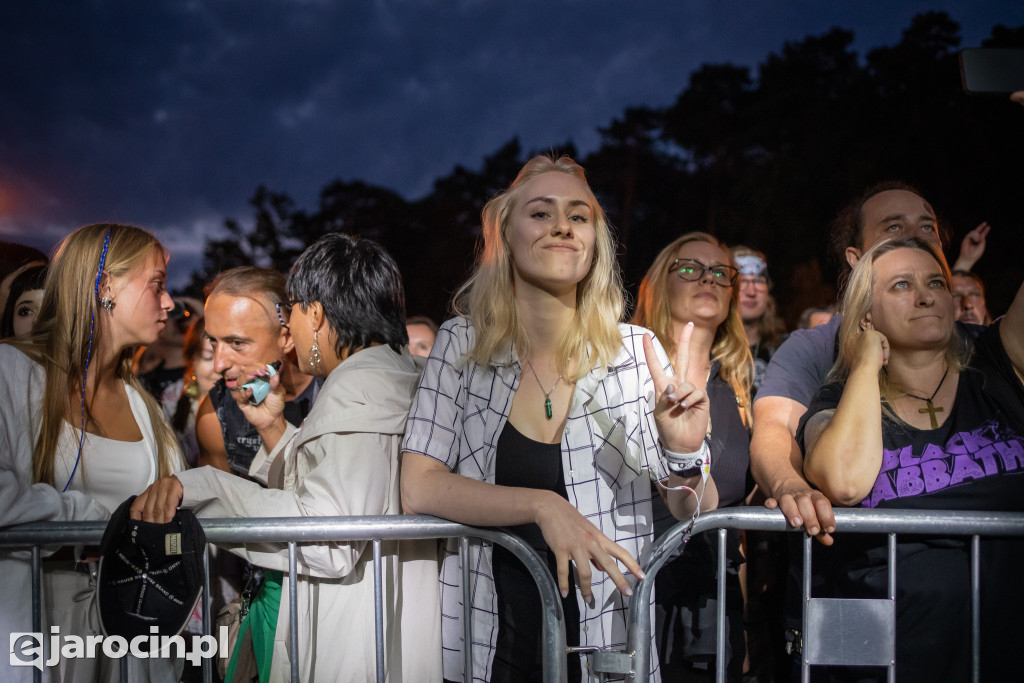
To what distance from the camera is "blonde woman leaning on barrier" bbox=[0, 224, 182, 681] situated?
7.45 ft

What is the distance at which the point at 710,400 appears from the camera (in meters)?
3.43

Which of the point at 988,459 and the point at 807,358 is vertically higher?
the point at 807,358

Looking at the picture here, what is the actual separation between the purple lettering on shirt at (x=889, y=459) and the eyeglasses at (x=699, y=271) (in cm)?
141

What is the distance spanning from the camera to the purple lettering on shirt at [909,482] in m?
2.32

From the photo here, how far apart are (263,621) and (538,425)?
1.31 metres

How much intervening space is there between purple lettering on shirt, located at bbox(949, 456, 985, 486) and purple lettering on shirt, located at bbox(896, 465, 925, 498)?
0.30ft

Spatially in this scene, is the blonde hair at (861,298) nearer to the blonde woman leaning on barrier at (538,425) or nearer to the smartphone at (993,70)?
the smartphone at (993,70)

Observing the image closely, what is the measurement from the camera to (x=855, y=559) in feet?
8.00

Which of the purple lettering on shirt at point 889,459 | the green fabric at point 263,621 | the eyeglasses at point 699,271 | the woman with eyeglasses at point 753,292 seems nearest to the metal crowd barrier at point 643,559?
the purple lettering on shirt at point 889,459

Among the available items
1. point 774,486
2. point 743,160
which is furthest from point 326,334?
point 743,160


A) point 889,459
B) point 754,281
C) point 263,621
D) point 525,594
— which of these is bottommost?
point 263,621

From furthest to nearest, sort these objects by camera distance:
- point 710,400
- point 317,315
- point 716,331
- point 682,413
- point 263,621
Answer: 1. point 716,331
2. point 710,400
3. point 317,315
4. point 263,621
5. point 682,413

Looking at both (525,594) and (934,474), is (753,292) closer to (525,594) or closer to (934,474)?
(934,474)

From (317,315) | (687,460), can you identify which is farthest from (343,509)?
(687,460)
